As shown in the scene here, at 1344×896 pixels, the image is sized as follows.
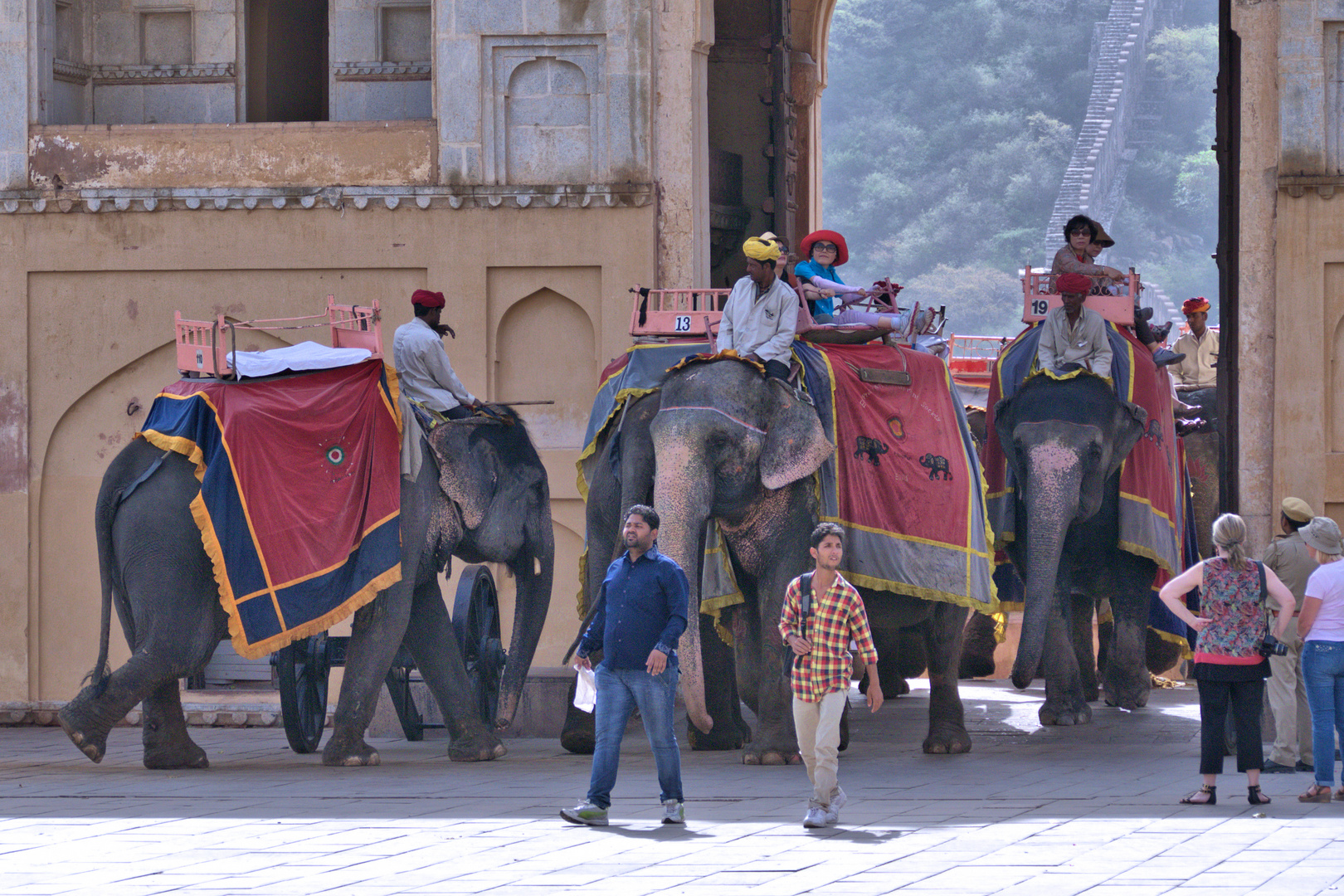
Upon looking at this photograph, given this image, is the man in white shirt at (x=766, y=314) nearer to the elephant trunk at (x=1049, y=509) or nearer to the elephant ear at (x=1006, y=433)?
the elephant trunk at (x=1049, y=509)

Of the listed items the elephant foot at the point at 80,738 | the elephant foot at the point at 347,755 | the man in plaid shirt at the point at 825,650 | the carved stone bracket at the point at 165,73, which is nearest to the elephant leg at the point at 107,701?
the elephant foot at the point at 80,738

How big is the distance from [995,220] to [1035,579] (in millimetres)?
62305

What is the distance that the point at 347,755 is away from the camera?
10.0m

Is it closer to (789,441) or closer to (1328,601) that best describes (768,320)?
(789,441)

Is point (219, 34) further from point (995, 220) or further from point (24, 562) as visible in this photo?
point (995, 220)

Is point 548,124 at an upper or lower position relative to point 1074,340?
upper

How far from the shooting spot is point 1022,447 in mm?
11016

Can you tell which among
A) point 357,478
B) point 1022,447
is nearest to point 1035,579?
point 1022,447

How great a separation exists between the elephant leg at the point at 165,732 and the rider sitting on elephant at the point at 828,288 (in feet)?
12.6

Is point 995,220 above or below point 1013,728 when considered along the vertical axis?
above

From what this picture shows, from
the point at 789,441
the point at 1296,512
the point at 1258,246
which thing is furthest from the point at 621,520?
the point at 1258,246

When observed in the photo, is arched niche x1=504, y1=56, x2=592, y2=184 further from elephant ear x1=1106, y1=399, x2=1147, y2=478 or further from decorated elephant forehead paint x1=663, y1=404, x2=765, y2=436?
decorated elephant forehead paint x1=663, y1=404, x2=765, y2=436

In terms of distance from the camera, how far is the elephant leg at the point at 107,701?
9.42 metres

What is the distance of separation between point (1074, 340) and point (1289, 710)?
109 inches
